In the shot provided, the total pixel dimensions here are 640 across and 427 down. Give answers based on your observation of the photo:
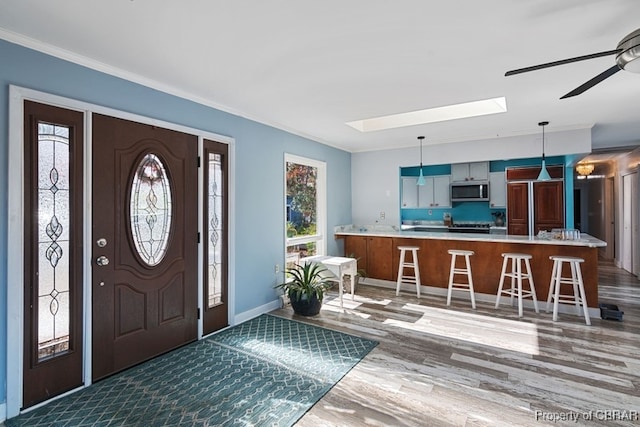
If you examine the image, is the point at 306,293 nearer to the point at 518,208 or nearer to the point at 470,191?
the point at 470,191

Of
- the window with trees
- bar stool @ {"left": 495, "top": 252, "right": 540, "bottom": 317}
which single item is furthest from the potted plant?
bar stool @ {"left": 495, "top": 252, "right": 540, "bottom": 317}

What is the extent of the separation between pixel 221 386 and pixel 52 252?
5.13ft

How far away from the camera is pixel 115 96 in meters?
2.69

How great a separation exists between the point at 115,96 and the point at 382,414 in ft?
10.3

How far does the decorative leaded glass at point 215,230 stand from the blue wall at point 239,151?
0.22 meters

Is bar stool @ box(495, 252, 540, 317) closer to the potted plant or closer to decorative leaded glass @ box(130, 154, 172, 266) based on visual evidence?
the potted plant

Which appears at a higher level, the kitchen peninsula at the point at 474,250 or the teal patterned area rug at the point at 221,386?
the kitchen peninsula at the point at 474,250

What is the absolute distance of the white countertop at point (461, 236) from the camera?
405 centimetres

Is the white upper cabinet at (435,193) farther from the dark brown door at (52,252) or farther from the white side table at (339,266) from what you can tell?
the dark brown door at (52,252)

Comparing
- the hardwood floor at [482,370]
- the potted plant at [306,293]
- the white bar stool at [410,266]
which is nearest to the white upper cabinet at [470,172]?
the white bar stool at [410,266]

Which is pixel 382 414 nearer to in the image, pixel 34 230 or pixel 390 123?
pixel 34 230

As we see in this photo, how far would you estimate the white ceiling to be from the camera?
189 cm

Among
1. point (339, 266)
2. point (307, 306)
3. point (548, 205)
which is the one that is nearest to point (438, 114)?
point (339, 266)

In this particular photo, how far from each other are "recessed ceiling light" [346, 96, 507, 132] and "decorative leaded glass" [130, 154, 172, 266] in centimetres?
251
